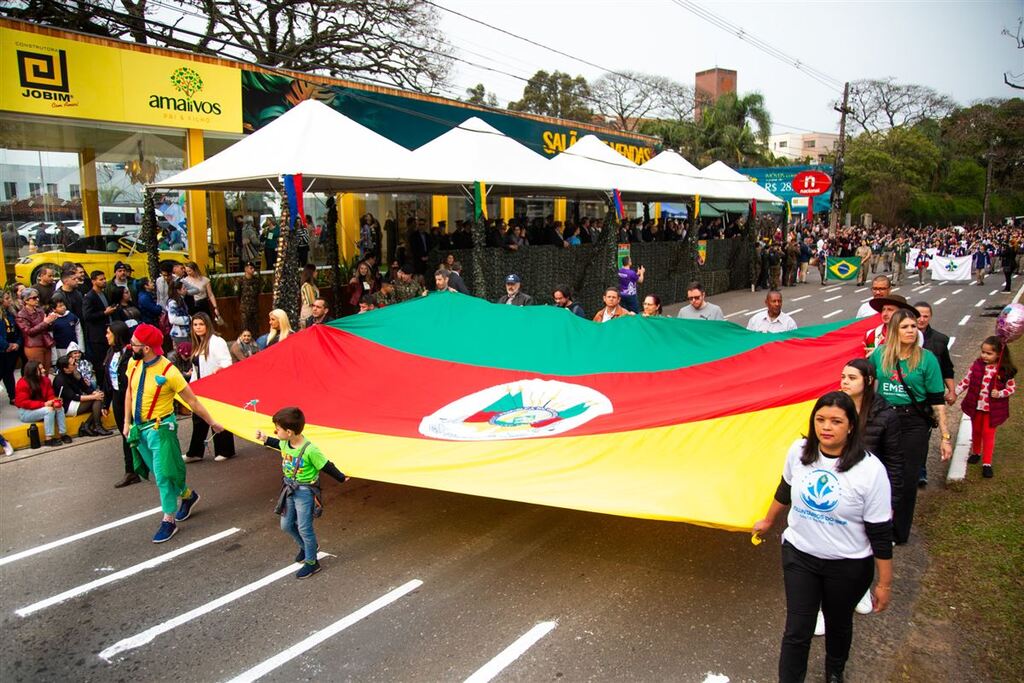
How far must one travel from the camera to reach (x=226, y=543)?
6.17m

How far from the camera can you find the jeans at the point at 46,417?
30.0 ft

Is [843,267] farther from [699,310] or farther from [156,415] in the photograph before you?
[156,415]

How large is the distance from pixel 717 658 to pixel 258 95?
17.0 meters

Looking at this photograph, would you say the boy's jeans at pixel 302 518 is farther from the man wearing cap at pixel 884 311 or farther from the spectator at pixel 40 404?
the spectator at pixel 40 404

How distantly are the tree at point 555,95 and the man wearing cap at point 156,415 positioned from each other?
195 ft

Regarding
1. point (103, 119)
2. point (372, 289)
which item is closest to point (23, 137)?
point (103, 119)

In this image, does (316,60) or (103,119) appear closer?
(103,119)

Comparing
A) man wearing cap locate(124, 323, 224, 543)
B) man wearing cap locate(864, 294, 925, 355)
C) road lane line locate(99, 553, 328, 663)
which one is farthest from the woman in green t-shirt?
man wearing cap locate(124, 323, 224, 543)

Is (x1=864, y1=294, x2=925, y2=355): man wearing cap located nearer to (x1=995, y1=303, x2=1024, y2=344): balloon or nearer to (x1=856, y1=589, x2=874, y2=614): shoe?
(x1=995, y1=303, x2=1024, y2=344): balloon

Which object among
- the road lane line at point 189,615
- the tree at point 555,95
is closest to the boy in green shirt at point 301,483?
the road lane line at point 189,615

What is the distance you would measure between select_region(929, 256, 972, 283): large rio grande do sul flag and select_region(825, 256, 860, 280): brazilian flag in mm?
3973

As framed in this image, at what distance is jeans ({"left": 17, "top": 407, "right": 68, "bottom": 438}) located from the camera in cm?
915

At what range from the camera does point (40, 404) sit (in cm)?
924

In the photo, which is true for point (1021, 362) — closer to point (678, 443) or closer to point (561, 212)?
point (678, 443)
